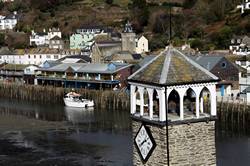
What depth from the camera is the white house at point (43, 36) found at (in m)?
73.5

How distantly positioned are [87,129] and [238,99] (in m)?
8.85

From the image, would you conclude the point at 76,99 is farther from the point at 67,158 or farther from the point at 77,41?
the point at 77,41

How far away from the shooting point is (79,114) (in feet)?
123

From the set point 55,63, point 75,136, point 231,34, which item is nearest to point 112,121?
point 75,136

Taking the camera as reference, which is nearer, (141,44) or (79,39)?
(141,44)

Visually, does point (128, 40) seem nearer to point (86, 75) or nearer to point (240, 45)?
point (86, 75)

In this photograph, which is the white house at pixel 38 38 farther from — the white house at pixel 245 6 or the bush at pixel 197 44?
the white house at pixel 245 6

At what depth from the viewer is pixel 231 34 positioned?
53219mm

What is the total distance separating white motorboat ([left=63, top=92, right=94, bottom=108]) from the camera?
40.1 metres

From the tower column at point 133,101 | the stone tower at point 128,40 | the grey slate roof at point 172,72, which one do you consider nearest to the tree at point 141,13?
the stone tower at point 128,40

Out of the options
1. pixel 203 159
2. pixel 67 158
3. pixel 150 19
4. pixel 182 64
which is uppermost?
pixel 150 19

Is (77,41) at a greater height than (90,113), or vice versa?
(77,41)

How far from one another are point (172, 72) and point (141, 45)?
2005 inches

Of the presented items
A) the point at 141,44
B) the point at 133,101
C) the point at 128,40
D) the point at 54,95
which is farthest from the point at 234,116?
the point at 141,44
